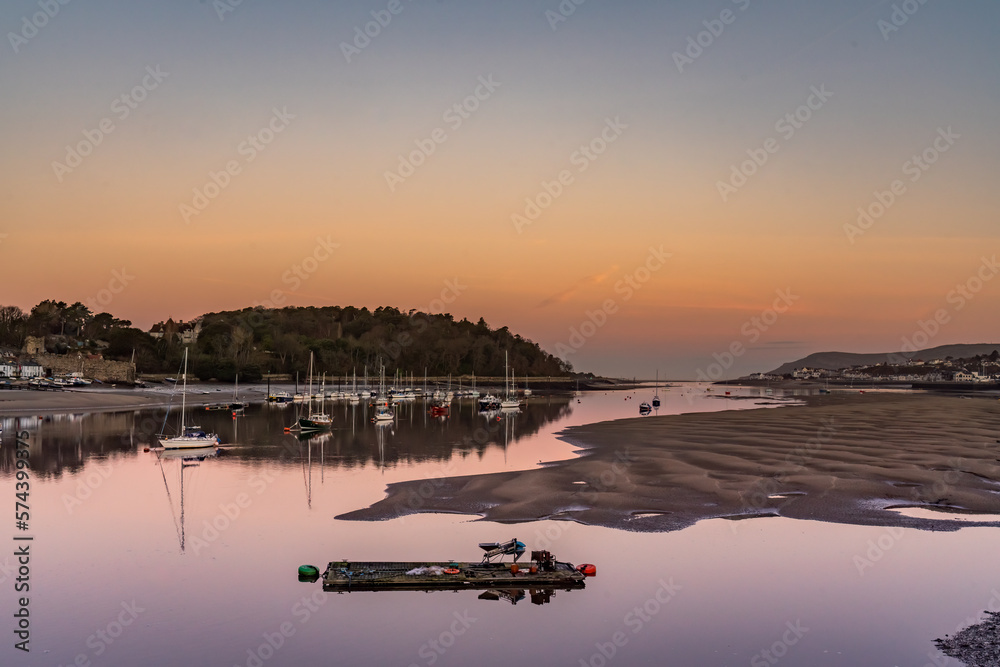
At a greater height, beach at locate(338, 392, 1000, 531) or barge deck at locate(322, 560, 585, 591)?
beach at locate(338, 392, 1000, 531)

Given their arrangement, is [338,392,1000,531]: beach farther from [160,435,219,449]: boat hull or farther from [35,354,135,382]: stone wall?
[35,354,135,382]: stone wall

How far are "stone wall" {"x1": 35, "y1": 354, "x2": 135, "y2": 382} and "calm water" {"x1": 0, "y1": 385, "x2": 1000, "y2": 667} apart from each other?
8561 centimetres

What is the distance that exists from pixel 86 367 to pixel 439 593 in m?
106

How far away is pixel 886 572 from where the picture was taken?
1856cm

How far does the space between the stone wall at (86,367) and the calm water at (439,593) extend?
85608 mm

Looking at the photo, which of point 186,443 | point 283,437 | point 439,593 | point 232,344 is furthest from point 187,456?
point 232,344

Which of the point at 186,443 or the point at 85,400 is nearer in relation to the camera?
the point at 186,443

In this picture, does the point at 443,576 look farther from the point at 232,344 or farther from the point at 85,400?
the point at 232,344

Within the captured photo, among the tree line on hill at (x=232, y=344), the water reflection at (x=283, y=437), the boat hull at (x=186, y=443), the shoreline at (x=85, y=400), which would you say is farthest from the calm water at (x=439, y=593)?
the tree line on hill at (x=232, y=344)

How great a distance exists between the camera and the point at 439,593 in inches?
659

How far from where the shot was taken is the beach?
2452 cm

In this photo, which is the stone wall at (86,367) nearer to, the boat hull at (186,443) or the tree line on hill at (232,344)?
the tree line on hill at (232,344)

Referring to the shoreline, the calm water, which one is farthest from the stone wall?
the calm water

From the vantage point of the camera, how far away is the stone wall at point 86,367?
348 ft
